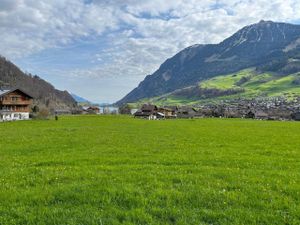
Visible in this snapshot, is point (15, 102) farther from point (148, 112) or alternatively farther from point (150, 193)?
point (150, 193)

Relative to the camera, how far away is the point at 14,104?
116625mm

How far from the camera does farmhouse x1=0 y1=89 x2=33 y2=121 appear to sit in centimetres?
11406

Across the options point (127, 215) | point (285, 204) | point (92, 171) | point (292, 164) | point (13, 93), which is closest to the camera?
point (127, 215)

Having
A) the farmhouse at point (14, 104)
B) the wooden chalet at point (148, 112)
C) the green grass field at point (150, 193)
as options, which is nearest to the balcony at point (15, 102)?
the farmhouse at point (14, 104)

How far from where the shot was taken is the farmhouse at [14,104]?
11406cm

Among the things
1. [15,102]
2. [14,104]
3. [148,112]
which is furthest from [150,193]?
[148,112]

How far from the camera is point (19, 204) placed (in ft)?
34.7

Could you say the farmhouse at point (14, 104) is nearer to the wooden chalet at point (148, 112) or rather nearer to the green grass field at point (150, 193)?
the wooden chalet at point (148, 112)

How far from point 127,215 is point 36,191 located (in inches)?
165

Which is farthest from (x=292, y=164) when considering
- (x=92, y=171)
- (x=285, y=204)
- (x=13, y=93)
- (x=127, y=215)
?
(x=13, y=93)

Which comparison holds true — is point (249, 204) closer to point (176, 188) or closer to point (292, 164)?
point (176, 188)

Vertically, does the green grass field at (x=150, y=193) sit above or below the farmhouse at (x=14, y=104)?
below

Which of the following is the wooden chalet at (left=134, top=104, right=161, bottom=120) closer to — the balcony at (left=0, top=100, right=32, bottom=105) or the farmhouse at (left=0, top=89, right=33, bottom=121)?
the farmhouse at (left=0, top=89, right=33, bottom=121)

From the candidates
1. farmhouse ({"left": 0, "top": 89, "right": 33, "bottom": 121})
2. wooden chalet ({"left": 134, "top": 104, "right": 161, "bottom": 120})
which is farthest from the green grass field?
wooden chalet ({"left": 134, "top": 104, "right": 161, "bottom": 120})
